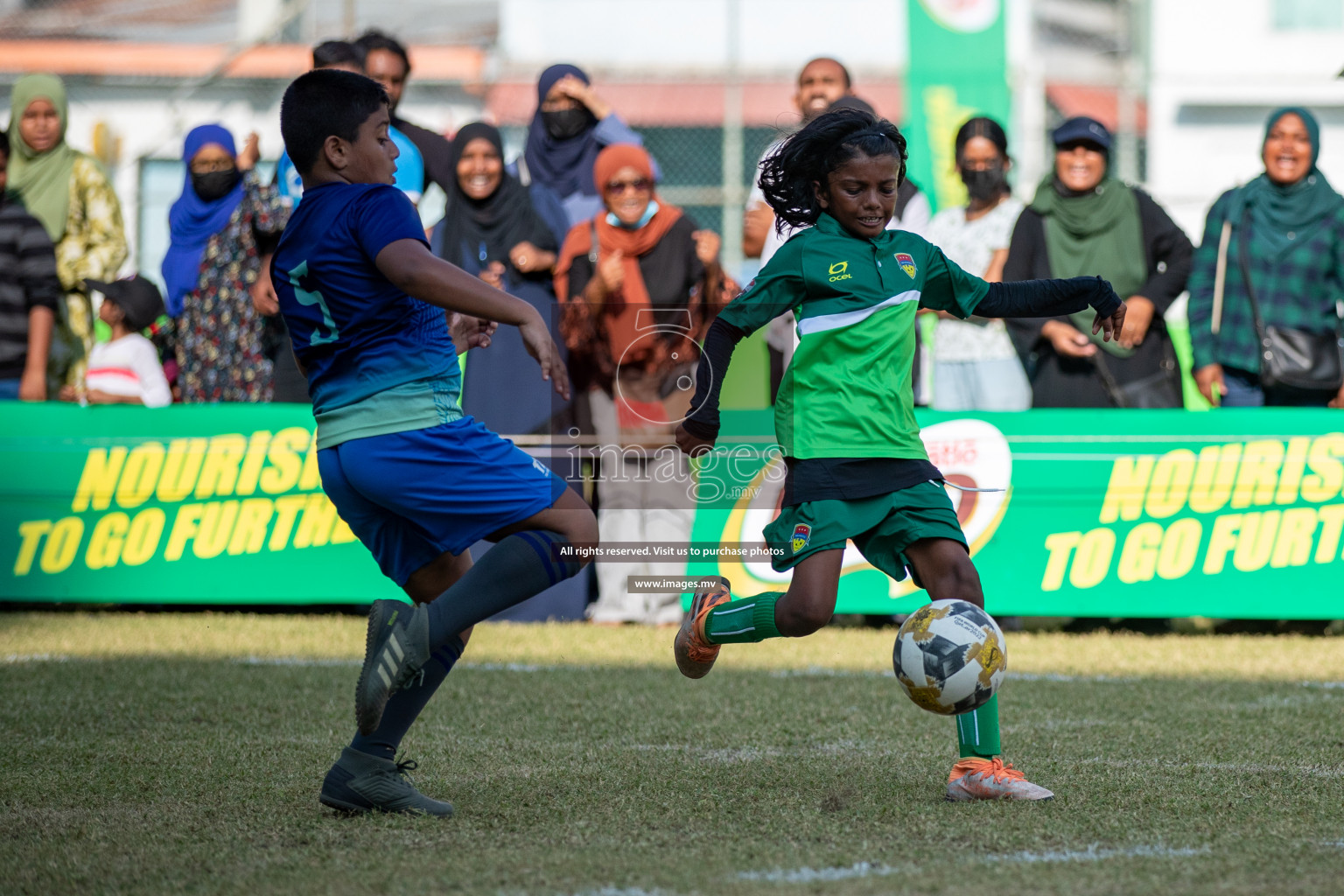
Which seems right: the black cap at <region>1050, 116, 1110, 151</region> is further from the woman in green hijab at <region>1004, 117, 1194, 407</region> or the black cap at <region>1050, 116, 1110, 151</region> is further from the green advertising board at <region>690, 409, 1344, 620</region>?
the green advertising board at <region>690, 409, 1344, 620</region>

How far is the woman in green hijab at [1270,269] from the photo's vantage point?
832 cm

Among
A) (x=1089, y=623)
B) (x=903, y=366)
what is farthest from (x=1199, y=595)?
(x=903, y=366)

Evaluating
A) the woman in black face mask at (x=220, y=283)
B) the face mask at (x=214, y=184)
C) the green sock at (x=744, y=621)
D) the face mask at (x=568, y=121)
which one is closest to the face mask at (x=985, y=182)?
the face mask at (x=568, y=121)

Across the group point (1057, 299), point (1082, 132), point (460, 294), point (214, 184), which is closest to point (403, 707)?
point (460, 294)

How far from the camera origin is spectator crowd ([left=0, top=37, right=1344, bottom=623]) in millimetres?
8070

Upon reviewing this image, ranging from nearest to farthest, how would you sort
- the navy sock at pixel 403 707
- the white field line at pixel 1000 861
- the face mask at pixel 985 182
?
the white field line at pixel 1000 861 → the navy sock at pixel 403 707 → the face mask at pixel 985 182

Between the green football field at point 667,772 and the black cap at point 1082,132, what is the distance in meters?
2.67

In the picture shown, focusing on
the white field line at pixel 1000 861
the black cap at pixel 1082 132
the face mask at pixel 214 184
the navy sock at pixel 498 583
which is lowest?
the white field line at pixel 1000 861

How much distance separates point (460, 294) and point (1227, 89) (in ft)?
61.3

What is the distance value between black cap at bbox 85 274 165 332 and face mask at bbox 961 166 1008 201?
15.6 feet

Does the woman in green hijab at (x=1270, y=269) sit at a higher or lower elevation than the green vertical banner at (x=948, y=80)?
lower

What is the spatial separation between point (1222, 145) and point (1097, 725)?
17.0 metres

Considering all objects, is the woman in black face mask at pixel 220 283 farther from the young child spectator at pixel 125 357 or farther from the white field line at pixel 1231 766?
the white field line at pixel 1231 766

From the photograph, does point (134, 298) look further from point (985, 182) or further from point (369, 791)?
point (369, 791)
